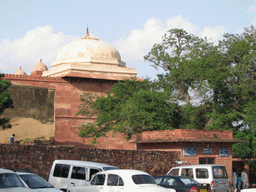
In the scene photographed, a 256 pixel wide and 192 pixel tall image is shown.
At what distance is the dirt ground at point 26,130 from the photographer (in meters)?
33.6

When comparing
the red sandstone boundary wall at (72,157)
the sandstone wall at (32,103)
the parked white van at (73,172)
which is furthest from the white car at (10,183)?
the sandstone wall at (32,103)

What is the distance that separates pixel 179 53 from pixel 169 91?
735 centimetres

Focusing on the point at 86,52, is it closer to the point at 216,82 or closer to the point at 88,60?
the point at 88,60

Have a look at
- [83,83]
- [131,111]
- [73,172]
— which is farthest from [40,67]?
[73,172]

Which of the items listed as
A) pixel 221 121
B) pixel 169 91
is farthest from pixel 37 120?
pixel 221 121

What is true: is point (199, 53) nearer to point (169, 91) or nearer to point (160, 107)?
point (169, 91)

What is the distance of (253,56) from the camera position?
3575cm

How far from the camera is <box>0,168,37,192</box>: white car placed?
10.8 metres

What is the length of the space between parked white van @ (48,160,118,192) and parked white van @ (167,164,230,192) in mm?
3925

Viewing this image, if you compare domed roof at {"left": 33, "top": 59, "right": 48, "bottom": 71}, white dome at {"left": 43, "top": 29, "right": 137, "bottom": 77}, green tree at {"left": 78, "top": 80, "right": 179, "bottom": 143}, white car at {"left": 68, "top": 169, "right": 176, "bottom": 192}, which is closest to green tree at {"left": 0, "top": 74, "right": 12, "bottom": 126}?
green tree at {"left": 78, "top": 80, "right": 179, "bottom": 143}

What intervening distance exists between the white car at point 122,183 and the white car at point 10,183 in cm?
276

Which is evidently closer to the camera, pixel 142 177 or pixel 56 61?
pixel 142 177

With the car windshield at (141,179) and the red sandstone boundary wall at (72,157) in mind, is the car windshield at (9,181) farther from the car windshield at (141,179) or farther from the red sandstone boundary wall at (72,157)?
the red sandstone boundary wall at (72,157)

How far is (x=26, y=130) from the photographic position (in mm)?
34125
